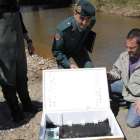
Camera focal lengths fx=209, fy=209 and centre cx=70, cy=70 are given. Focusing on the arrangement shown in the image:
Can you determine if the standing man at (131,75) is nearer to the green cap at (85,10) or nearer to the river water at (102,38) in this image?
the green cap at (85,10)

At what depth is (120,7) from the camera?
13008 millimetres

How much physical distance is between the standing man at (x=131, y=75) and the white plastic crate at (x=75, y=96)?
383 mm

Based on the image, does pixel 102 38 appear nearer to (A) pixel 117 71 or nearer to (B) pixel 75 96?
(A) pixel 117 71

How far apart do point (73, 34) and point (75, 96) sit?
930 mm

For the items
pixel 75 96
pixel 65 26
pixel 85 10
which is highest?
pixel 85 10

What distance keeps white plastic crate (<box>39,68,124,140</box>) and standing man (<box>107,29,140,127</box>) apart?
15.1 inches

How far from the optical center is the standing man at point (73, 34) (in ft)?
8.52

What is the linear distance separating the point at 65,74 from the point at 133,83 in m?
0.88

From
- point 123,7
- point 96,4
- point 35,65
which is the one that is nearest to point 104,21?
point 123,7

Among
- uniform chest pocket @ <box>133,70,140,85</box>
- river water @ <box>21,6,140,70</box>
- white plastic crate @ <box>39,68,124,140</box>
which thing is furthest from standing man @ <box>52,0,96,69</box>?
river water @ <box>21,6,140,70</box>

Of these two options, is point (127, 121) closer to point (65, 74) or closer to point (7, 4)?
point (65, 74)

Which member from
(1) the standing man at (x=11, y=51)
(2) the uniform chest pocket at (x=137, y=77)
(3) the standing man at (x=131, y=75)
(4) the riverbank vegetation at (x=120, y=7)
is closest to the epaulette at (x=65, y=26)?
(1) the standing man at (x=11, y=51)

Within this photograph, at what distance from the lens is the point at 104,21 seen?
A: 434 inches

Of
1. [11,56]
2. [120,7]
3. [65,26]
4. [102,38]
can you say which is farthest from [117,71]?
[120,7]
